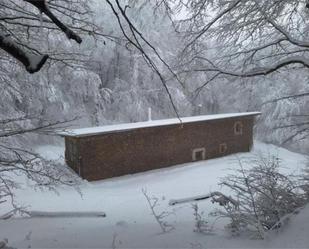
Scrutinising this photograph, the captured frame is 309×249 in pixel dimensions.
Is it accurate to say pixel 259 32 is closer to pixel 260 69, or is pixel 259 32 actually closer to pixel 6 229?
pixel 260 69

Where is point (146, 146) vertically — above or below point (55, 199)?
above

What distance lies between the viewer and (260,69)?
632 centimetres

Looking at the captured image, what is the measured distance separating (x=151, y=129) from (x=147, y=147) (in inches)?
34.8

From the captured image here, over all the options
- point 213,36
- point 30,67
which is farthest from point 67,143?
point 30,67

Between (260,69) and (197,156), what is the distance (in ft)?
42.1

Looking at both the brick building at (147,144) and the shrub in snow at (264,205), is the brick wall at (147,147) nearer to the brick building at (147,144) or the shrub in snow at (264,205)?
the brick building at (147,144)

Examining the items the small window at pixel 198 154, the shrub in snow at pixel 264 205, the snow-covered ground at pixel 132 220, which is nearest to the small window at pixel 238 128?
the snow-covered ground at pixel 132 220

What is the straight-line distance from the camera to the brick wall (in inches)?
602

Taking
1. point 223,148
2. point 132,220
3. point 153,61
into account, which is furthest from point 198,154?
point 132,220

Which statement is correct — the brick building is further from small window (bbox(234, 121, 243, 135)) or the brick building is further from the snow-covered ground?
the snow-covered ground

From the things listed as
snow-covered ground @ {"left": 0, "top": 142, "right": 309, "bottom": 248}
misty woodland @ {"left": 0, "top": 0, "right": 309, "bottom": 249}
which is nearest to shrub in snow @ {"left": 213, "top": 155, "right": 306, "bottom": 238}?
misty woodland @ {"left": 0, "top": 0, "right": 309, "bottom": 249}

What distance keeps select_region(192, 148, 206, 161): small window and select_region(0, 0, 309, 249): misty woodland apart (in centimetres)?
9

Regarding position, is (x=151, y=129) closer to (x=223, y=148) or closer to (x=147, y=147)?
(x=147, y=147)

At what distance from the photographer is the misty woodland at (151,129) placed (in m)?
4.60
